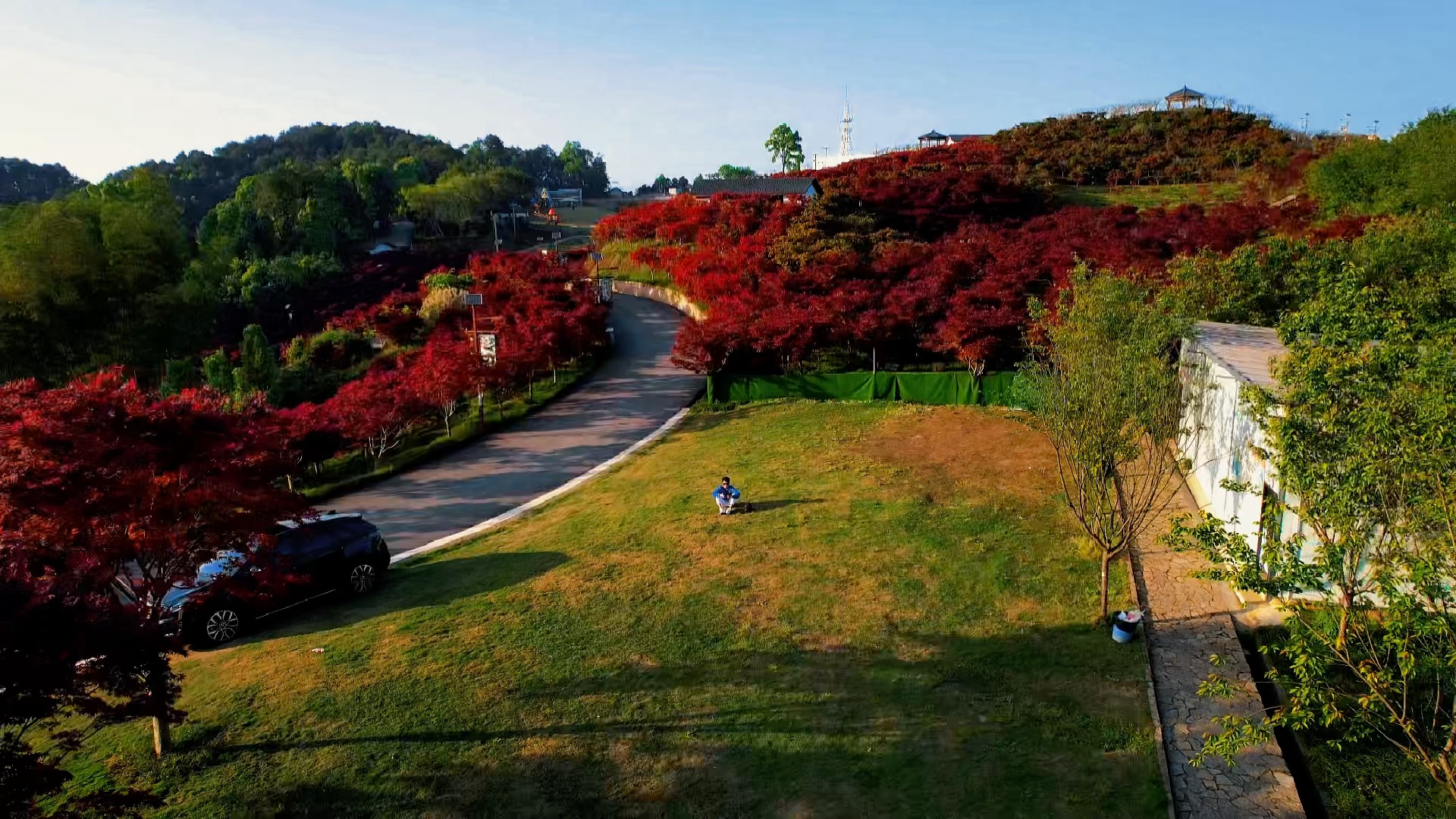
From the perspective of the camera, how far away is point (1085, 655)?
32.3ft

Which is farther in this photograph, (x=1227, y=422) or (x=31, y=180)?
(x=31, y=180)

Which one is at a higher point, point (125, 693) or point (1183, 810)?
point (125, 693)

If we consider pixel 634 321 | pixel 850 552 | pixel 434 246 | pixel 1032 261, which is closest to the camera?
pixel 850 552

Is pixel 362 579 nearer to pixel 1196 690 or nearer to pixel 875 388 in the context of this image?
pixel 1196 690

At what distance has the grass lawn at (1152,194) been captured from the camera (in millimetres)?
45125

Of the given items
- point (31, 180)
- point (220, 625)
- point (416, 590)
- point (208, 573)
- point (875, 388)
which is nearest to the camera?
point (220, 625)

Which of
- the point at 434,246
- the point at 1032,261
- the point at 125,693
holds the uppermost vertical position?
the point at 434,246

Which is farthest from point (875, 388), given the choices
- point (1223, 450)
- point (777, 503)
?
point (1223, 450)

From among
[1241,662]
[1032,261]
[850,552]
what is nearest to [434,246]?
[1032,261]

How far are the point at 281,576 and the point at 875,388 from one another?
657 inches

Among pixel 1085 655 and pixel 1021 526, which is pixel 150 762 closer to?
pixel 1085 655

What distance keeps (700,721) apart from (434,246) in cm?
6600

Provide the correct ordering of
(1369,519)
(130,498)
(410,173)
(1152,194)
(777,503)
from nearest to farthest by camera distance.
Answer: (1369,519), (130,498), (777,503), (1152,194), (410,173)

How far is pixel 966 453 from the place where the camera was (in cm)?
1805
